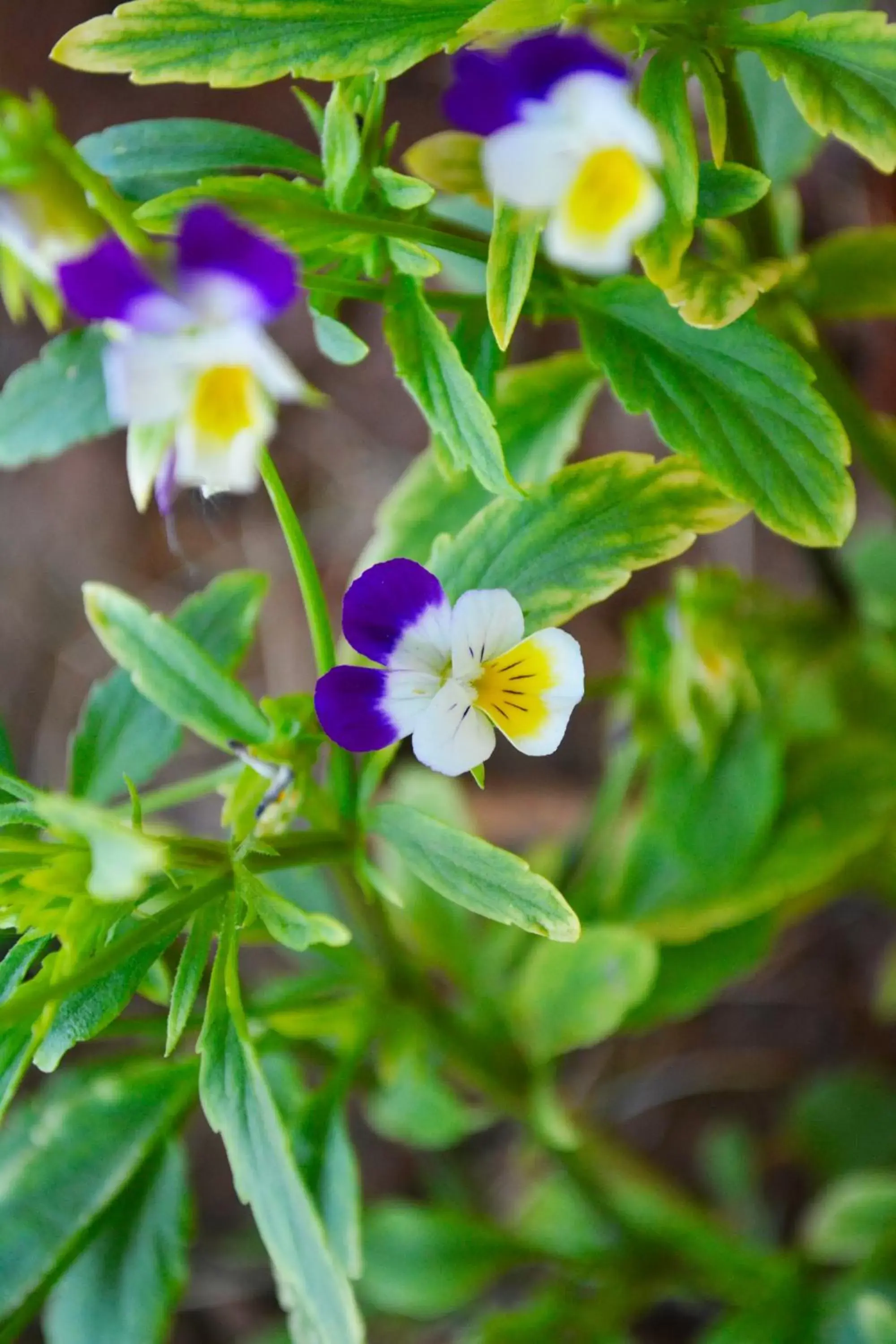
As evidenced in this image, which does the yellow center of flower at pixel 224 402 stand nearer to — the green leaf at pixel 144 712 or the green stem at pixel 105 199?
the green stem at pixel 105 199

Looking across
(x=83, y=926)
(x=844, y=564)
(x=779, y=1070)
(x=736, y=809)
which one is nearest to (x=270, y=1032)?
(x=83, y=926)

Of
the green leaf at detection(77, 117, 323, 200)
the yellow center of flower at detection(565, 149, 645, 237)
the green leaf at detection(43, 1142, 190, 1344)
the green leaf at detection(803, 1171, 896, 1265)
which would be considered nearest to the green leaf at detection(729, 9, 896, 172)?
the yellow center of flower at detection(565, 149, 645, 237)

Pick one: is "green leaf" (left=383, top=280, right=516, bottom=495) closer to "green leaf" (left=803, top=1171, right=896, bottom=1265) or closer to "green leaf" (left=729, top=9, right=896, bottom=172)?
"green leaf" (left=729, top=9, right=896, bottom=172)

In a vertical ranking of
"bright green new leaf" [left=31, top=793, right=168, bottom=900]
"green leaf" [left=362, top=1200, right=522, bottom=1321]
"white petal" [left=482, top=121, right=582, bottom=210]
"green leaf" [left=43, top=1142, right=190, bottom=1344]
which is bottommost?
"green leaf" [left=362, top=1200, right=522, bottom=1321]

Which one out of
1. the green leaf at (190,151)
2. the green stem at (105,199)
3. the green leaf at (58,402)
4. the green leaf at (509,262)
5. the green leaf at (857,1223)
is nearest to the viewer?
the green stem at (105,199)

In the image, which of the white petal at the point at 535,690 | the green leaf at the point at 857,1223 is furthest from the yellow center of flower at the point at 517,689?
the green leaf at the point at 857,1223

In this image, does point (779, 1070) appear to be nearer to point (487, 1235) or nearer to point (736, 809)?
point (487, 1235)
